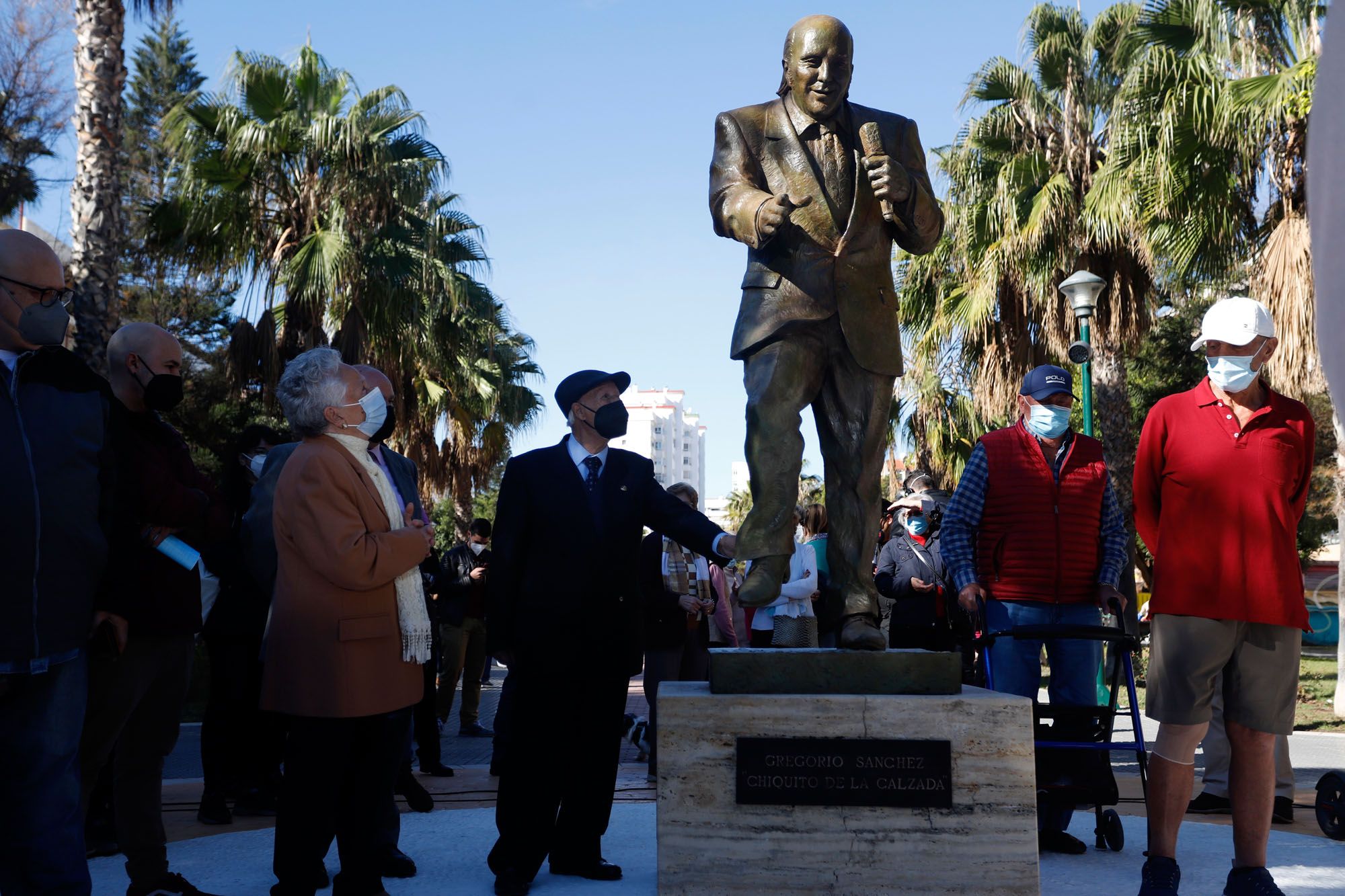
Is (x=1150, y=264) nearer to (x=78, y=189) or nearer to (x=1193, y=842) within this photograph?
(x=1193, y=842)

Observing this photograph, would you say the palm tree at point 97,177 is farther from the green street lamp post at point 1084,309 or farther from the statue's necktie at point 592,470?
the green street lamp post at point 1084,309

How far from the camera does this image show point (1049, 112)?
15.9 m

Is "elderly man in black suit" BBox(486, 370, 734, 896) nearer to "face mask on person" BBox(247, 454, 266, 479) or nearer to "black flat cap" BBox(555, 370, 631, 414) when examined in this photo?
"black flat cap" BBox(555, 370, 631, 414)

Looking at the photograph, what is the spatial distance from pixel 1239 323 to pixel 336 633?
127 inches

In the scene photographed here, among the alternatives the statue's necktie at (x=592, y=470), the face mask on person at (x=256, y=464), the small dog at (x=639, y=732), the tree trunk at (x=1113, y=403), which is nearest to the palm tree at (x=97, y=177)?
the face mask on person at (x=256, y=464)

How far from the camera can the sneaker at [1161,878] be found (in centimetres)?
374

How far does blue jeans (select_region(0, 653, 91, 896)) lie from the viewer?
305cm

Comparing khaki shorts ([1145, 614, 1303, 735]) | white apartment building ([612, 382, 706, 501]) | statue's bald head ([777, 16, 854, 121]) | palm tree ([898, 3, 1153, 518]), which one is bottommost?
khaki shorts ([1145, 614, 1303, 735])

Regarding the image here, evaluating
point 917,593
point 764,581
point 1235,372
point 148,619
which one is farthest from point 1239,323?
point 148,619

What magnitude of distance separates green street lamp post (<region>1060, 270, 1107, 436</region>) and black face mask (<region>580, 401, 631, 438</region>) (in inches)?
304

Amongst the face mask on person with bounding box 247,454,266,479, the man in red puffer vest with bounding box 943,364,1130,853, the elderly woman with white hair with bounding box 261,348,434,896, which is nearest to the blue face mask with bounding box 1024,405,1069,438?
the man in red puffer vest with bounding box 943,364,1130,853

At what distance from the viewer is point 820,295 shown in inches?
162

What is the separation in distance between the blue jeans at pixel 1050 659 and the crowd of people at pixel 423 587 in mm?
14

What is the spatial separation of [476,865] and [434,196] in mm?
18501
